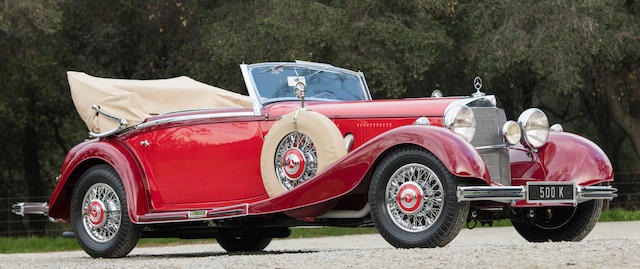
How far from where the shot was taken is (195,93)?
32.6ft

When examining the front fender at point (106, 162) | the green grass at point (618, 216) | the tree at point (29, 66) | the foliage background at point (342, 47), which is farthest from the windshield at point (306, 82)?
the tree at point (29, 66)

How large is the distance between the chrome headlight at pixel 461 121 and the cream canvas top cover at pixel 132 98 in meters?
3.43

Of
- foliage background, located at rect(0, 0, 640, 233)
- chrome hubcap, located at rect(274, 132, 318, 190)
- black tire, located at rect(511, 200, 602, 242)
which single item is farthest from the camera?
foliage background, located at rect(0, 0, 640, 233)

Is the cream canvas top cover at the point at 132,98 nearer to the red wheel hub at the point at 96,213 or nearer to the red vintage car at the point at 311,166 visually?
the red vintage car at the point at 311,166

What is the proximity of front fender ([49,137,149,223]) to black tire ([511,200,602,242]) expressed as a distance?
3600 millimetres

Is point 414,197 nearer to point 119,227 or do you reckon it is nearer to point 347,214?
point 347,214

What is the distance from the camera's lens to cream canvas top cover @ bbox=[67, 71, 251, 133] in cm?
935

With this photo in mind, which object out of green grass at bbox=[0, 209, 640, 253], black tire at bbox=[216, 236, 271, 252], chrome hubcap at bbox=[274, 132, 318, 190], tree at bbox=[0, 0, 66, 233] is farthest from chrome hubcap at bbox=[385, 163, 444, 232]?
tree at bbox=[0, 0, 66, 233]

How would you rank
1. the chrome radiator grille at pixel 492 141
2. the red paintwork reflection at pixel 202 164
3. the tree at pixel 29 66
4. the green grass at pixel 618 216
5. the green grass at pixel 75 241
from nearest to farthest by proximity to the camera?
the chrome radiator grille at pixel 492 141 → the red paintwork reflection at pixel 202 164 → the green grass at pixel 75 241 → the green grass at pixel 618 216 → the tree at pixel 29 66

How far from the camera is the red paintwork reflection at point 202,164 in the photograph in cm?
838

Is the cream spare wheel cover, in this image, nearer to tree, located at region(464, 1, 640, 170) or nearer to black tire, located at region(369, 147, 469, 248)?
black tire, located at region(369, 147, 469, 248)

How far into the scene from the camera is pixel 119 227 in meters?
9.05

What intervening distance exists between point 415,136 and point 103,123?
3.88 meters

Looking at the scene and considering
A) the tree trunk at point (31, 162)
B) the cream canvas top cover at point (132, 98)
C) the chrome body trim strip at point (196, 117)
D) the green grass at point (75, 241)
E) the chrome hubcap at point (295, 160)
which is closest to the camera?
the chrome hubcap at point (295, 160)
